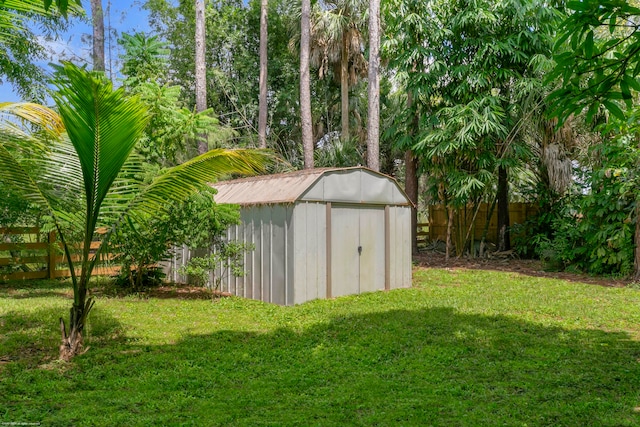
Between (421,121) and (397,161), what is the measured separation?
550 cm

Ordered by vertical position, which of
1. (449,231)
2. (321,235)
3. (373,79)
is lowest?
(449,231)

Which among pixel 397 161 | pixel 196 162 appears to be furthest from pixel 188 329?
pixel 397 161

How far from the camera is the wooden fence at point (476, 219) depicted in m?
14.4

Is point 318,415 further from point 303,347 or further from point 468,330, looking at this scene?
point 468,330

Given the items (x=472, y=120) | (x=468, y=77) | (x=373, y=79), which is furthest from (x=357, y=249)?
(x=468, y=77)

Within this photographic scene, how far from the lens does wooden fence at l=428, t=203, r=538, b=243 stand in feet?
47.4

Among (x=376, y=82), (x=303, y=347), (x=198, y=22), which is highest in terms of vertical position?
(x=198, y=22)

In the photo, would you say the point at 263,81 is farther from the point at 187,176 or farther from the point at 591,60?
the point at 591,60

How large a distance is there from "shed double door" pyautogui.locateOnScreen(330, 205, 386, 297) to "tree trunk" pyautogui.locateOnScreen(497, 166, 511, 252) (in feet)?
21.1

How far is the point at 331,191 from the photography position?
27.6ft

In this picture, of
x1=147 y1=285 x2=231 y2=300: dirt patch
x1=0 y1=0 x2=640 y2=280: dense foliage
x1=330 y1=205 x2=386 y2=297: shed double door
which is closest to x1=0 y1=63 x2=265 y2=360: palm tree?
x1=0 y1=0 x2=640 y2=280: dense foliage

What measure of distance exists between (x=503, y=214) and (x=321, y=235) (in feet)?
26.9

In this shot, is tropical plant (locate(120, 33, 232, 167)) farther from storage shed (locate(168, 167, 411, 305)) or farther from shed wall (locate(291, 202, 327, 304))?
shed wall (locate(291, 202, 327, 304))

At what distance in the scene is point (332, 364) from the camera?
4809 millimetres
